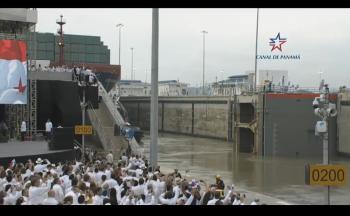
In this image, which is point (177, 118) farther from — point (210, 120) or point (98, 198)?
point (98, 198)

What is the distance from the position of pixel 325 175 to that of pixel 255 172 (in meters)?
19.0

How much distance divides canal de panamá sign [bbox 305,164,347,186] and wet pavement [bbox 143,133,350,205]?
288 inches

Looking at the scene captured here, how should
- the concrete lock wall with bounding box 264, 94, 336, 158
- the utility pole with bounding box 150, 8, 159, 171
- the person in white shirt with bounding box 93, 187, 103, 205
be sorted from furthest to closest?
the concrete lock wall with bounding box 264, 94, 336, 158 < the utility pole with bounding box 150, 8, 159, 171 < the person in white shirt with bounding box 93, 187, 103, 205

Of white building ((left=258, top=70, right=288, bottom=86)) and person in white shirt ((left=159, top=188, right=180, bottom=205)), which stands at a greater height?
white building ((left=258, top=70, right=288, bottom=86))

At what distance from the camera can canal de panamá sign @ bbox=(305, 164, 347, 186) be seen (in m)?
11.2

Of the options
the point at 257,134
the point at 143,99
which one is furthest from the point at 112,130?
the point at 143,99

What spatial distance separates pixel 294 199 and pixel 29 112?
1783cm

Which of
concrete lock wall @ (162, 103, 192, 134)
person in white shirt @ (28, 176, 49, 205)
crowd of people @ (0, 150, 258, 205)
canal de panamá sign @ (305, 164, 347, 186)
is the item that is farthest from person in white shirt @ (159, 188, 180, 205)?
concrete lock wall @ (162, 103, 192, 134)

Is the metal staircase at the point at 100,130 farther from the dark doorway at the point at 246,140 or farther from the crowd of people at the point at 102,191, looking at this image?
the crowd of people at the point at 102,191

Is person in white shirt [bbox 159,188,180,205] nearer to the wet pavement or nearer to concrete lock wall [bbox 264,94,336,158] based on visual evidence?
the wet pavement

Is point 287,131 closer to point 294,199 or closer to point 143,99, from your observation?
point 294,199

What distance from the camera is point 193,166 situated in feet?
106

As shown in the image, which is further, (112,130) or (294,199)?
(112,130)

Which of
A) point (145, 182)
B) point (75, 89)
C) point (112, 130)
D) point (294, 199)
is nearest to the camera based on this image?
point (145, 182)
